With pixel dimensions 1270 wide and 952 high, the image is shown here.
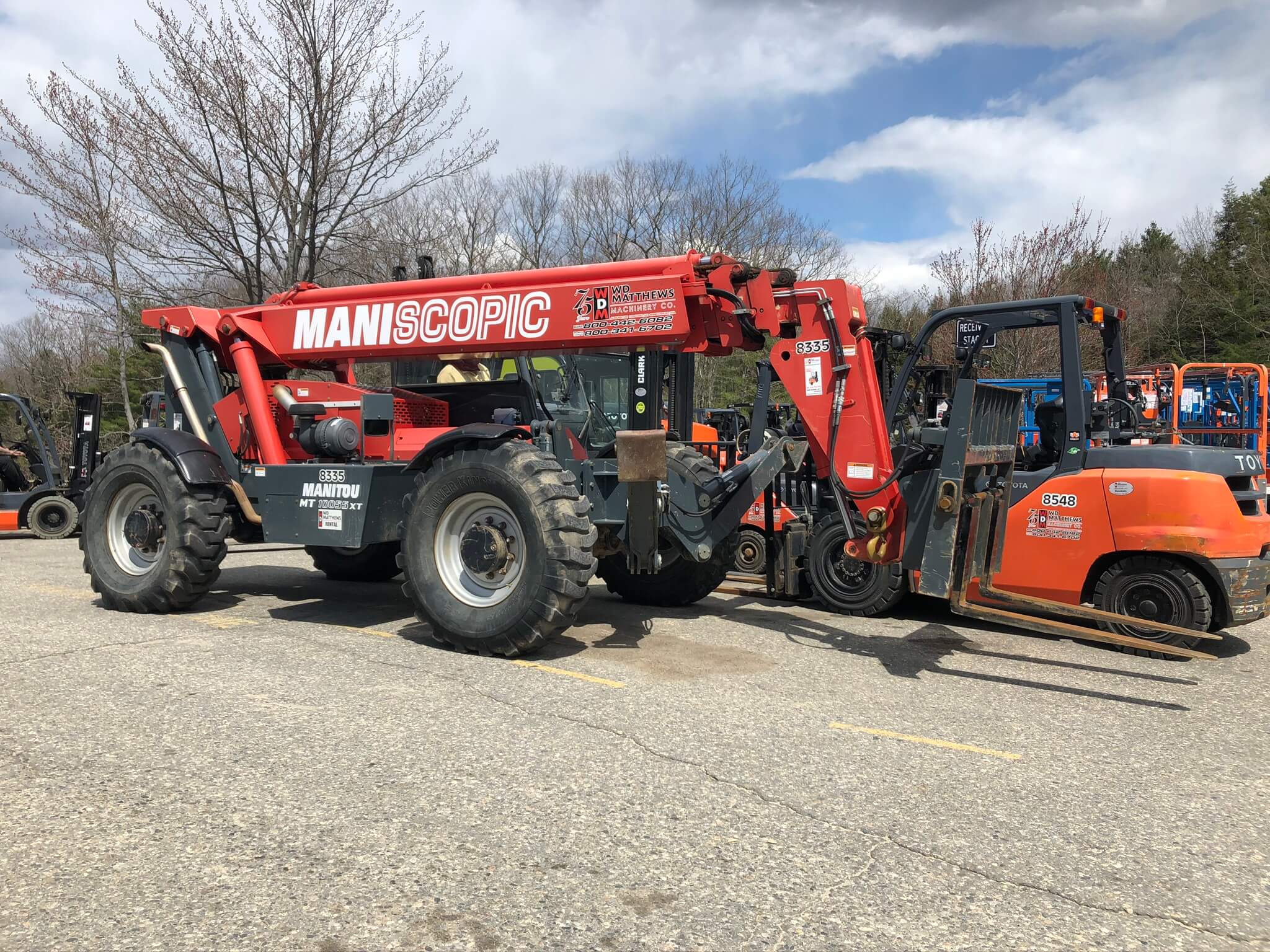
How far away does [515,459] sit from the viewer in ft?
20.2

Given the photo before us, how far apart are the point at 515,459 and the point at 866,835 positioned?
350 centimetres

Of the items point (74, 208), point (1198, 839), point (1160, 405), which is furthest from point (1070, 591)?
point (74, 208)

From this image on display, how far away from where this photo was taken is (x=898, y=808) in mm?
3699

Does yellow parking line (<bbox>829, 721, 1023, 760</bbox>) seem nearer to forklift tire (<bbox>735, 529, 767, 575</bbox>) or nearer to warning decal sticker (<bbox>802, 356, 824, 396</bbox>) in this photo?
warning decal sticker (<bbox>802, 356, 824, 396</bbox>)

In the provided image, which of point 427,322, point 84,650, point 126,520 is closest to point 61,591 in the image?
point 126,520

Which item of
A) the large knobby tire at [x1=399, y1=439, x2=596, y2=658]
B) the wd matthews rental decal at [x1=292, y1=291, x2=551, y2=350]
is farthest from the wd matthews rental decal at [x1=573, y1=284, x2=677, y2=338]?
the large knobby tire at [x1=399, y1=439, x2=596, y2=658]

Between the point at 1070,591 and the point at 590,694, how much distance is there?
378cm

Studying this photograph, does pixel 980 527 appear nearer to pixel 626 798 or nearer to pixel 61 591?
pixel 626 798

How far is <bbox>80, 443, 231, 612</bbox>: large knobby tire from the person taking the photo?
734cm

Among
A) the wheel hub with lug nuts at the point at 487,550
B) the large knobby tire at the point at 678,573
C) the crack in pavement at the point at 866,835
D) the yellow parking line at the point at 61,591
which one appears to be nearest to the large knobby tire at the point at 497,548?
the wheel hub with lug nuts at the point at 487,550

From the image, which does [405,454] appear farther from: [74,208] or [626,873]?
[74,208]

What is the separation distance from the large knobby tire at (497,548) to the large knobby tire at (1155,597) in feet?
12.5

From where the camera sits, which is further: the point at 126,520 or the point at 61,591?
the point at 61,591

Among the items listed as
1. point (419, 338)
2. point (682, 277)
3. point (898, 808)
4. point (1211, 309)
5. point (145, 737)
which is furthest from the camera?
point (1211, 309)
